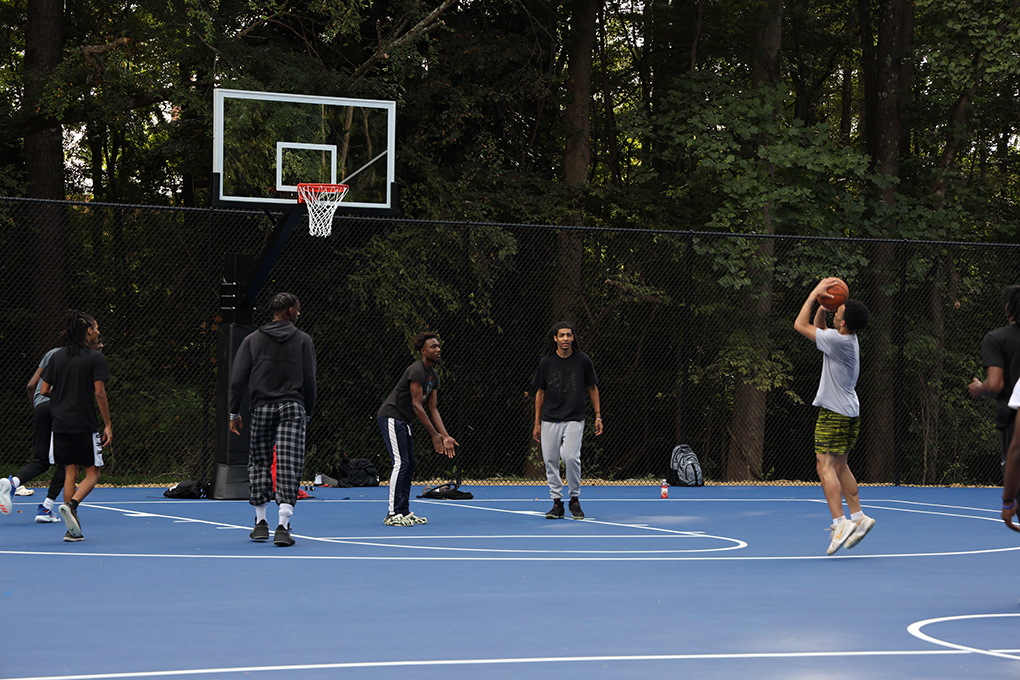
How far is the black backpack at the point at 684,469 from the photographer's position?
14891mm

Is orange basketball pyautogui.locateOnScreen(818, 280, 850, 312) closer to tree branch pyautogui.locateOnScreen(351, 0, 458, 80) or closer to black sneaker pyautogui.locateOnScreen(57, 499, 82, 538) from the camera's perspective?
black sneaker pyautogui.locateOnScreen(57, 499, 82, 538)

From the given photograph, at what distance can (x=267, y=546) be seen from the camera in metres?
8.95

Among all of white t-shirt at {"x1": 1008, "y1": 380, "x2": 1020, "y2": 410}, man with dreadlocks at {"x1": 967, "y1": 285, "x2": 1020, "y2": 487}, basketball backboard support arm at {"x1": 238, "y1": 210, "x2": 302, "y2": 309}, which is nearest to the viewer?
white t-shirt at {"x1": 1008, "y1": 380, "x2": 1020, "y2": 410}

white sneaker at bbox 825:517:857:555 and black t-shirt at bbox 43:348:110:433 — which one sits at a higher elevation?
black t-shirt at bbox 43:348:110:433

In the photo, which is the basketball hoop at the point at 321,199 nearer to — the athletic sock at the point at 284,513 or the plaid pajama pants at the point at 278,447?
the plaid pajama pants at the point at 278,447

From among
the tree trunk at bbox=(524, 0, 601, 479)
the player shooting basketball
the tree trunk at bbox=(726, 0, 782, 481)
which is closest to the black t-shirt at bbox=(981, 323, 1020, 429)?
the player shooting basketball

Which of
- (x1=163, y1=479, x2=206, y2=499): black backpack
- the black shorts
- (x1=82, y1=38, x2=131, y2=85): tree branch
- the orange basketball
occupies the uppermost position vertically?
(x1=82, y1=38, x2=131, y2=85): tree branch

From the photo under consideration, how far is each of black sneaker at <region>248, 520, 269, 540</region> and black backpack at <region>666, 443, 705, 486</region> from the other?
7.15 m

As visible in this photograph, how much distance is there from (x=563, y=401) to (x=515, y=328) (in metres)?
6.49

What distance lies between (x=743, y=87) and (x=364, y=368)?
8.97 m

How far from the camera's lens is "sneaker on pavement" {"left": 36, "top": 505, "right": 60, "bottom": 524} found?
10039 millimetres

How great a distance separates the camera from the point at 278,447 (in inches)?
351

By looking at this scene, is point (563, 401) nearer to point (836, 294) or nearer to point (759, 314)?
point (836, 294)

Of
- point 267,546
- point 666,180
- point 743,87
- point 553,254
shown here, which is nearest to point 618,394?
point 553,254
